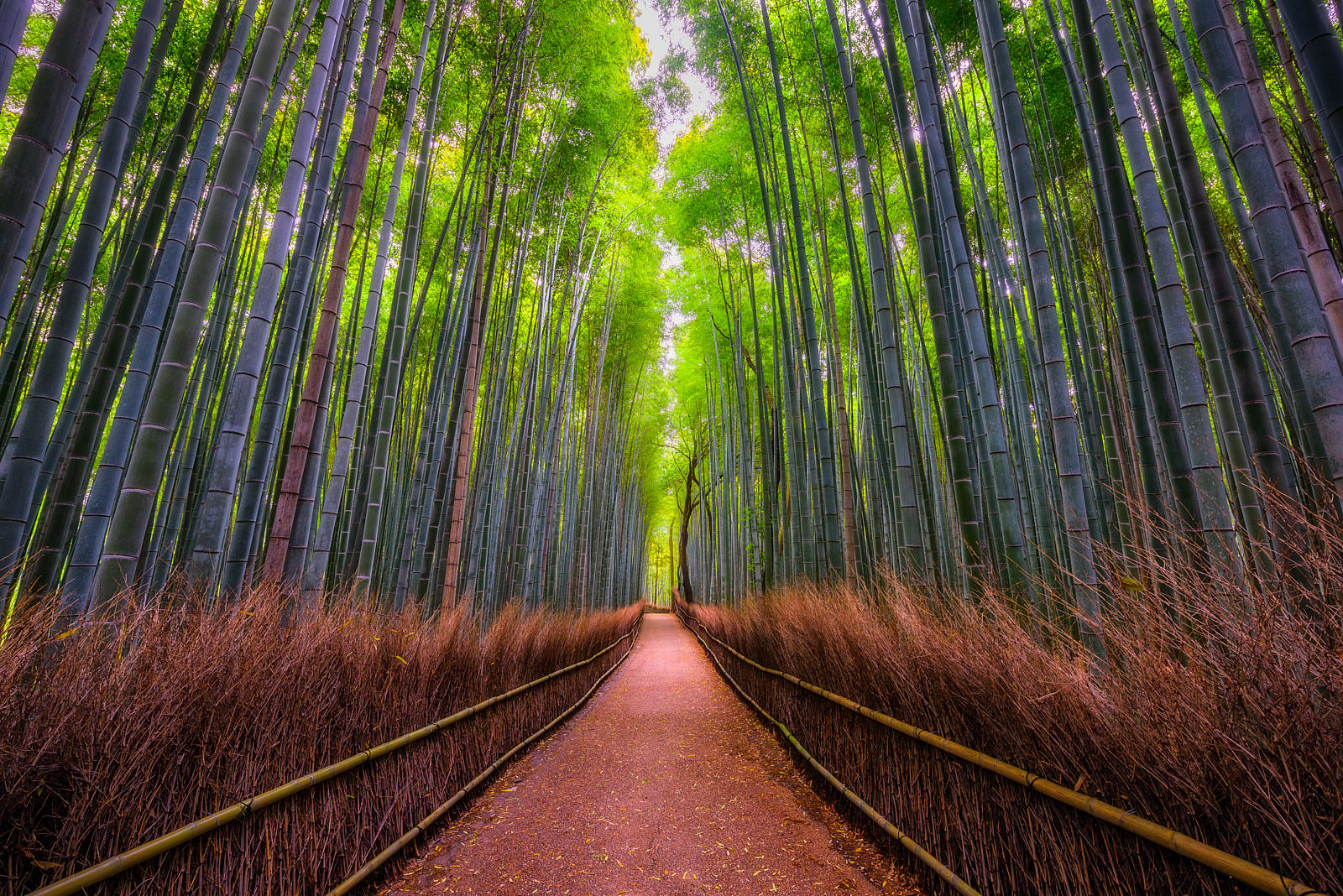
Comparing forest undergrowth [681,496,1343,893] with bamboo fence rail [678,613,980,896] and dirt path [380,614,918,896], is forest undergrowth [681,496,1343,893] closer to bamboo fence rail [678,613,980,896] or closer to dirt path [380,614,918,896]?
bamboo fence rail [678,613,980,896]

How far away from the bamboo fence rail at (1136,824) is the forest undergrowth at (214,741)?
1580mm

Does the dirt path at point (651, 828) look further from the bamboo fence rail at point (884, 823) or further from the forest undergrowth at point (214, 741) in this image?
the forest undergrowth at point (214, 741)

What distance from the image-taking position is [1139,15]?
1.79 metres

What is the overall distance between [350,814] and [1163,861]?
1783 millimetres

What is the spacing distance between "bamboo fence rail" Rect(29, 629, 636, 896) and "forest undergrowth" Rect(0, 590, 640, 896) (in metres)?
0.03

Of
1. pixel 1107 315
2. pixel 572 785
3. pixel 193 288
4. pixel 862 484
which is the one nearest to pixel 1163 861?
pixel 572 785

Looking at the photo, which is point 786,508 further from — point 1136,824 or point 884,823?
point 1136,824

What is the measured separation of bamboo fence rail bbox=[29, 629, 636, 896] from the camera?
31.3 inches

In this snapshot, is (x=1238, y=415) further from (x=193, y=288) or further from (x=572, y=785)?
(x=193, y=288)

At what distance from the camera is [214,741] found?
1.12 m

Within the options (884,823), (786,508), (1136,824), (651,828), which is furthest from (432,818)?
(786,508)

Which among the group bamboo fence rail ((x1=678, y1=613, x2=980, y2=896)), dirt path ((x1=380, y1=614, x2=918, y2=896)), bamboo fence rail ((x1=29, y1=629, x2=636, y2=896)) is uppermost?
bamboo fence rail ((x1=29, y1=629, x2=636, y2=896))

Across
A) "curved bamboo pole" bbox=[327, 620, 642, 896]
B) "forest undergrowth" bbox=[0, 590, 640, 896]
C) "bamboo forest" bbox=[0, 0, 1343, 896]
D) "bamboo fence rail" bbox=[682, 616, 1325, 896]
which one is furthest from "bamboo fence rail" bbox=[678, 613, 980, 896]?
"forest undergrowth" bbox=[0, 590, 640, 896]

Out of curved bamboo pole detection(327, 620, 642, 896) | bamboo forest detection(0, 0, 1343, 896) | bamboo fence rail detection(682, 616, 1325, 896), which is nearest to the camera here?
bamboo fence rail detection(682, 616, 1325, 896)
